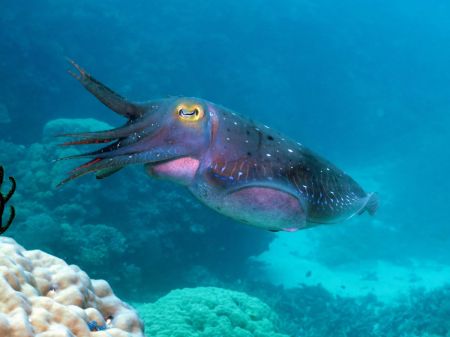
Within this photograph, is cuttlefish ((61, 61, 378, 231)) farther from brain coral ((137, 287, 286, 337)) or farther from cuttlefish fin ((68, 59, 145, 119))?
brain coral ((137, 287, 286, 337))

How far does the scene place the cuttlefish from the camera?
8.64 feet

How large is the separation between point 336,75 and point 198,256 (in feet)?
137

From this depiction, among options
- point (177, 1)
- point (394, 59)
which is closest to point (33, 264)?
point (177, 1)

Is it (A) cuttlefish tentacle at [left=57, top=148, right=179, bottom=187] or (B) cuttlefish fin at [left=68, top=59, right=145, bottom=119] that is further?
(B) cuttlefish fin at [left=68, top=59, right=145, bottom=119]

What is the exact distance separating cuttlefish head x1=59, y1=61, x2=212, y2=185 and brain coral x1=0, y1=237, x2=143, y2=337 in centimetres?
87

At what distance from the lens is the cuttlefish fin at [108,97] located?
8.44ft

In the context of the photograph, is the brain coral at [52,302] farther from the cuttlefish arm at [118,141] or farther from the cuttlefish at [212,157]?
the cuttlefish at [212,157]

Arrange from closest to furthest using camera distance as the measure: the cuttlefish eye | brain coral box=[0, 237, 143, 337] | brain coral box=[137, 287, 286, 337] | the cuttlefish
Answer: brain coral box=[0, 237, 143, 337] → the cuttlefish → the cuttlefish eye → brain coral box=[137, 287, 286, 337]

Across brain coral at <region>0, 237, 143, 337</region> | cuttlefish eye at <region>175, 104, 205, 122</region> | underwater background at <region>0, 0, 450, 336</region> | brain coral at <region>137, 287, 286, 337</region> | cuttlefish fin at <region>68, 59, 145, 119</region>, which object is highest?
underwater background at <region>0, 0, 450, 336</region>

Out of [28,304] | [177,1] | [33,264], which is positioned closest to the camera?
[28,304]

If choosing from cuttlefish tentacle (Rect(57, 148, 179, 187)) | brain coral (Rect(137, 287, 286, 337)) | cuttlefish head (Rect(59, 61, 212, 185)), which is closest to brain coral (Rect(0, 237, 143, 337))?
cuttlefish tentacle (Rect(57, 148, 179, 187))

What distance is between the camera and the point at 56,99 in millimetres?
29375

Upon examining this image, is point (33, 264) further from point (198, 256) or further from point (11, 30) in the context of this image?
point (11, 30)

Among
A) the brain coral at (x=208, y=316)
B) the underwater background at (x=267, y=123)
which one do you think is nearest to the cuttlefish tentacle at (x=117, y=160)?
the underwater background at (x=267, y=123)
